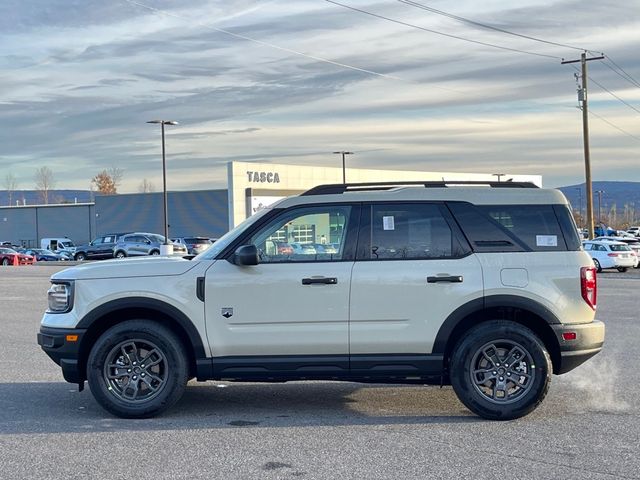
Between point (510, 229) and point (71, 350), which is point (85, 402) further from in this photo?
point (510, 229)

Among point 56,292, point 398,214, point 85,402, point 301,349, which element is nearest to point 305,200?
point 398,214

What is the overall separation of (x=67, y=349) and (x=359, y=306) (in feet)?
8.59

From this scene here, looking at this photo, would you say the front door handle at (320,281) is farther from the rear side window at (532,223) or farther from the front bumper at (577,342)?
the front bumper at (577,342)

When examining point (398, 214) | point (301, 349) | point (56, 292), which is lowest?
point (301, 349)

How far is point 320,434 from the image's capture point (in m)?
7.03

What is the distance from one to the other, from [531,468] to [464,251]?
7.20 feet

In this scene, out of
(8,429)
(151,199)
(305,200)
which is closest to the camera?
(8,429)

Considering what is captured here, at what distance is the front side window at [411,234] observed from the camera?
762 cm

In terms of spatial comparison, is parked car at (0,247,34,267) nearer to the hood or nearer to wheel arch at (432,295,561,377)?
the hood

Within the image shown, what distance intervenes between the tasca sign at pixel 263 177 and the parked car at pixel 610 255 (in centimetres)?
3479

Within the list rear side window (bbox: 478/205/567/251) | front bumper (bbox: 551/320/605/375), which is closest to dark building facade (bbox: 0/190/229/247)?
rear side window (bbox: 478/205/567/251)

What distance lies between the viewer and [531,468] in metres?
6.02

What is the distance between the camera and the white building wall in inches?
2589

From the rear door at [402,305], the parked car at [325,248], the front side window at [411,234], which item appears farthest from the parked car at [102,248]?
the rear door at [402,305]
